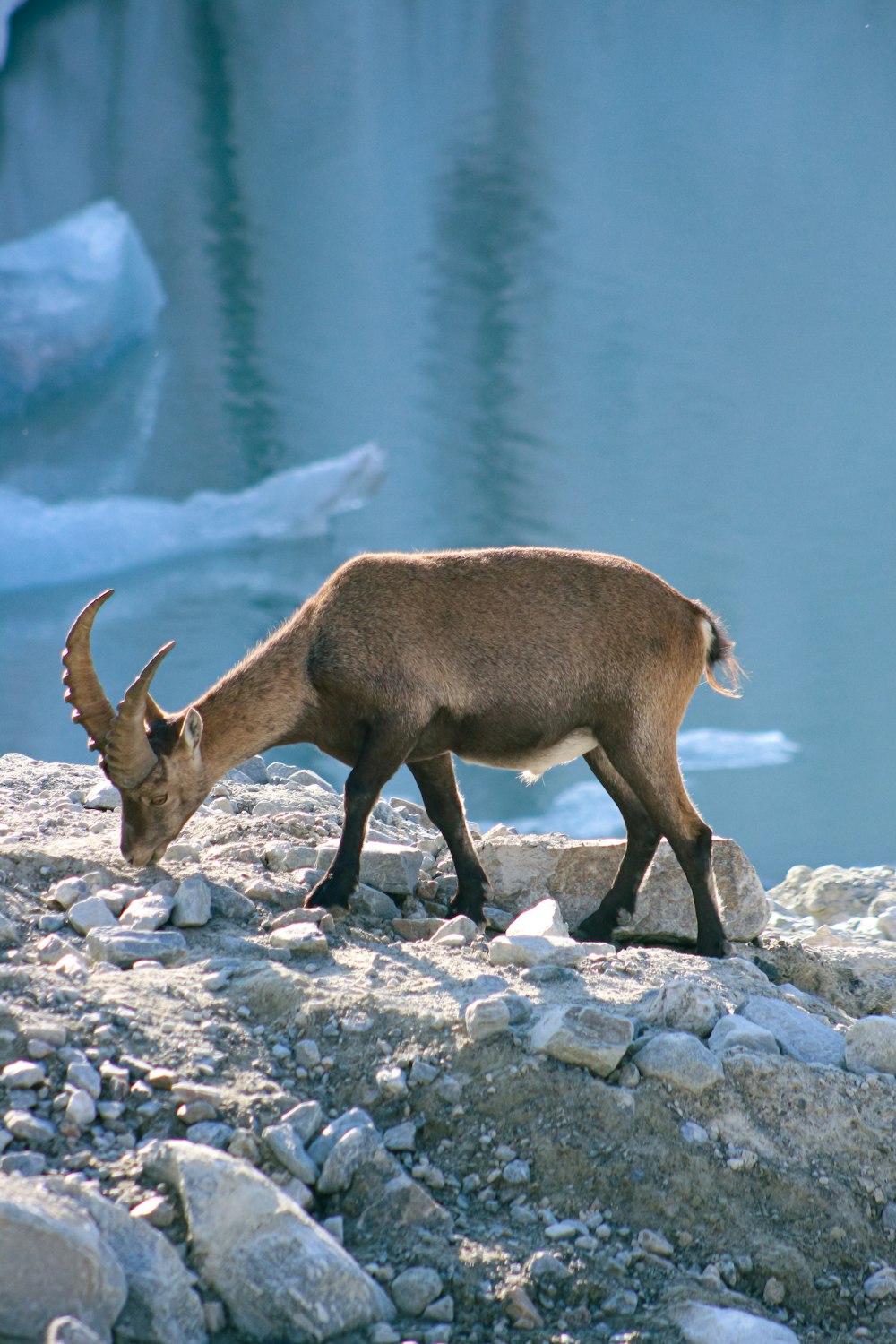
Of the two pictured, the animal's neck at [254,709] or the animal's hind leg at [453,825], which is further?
the animal's hind leg at [453,825]

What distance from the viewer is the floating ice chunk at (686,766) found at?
1722 cm

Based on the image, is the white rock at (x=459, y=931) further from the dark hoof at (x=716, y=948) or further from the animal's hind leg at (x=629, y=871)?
the dark hoof at (x=716, y=948)

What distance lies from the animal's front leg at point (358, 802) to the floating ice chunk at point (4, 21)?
16.2m

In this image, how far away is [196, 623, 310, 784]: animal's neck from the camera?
232 inches

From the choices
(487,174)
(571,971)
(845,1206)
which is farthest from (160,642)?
(845,1206)

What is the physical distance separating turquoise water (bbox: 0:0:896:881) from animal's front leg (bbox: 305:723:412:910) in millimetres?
11861

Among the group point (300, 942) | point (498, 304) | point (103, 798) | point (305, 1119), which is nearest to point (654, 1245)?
point (305, 1119)

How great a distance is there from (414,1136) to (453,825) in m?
2.65

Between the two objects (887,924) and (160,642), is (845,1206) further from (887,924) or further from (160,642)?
(160,642)

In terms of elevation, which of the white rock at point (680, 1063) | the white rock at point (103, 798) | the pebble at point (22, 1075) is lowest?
the white rock at point (103, 798)

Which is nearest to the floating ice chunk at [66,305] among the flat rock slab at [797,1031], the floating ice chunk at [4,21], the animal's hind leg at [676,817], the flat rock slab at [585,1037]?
the floating ice chunk at [4,21]

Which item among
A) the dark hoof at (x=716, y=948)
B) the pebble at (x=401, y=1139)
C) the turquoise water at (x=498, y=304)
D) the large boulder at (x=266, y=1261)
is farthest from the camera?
the turquoise water at (x=498, y=304)

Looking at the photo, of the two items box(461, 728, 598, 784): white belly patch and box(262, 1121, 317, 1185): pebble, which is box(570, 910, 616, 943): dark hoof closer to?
box(461, 728, 598, 784): white belly patch

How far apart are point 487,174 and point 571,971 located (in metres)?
17.2
